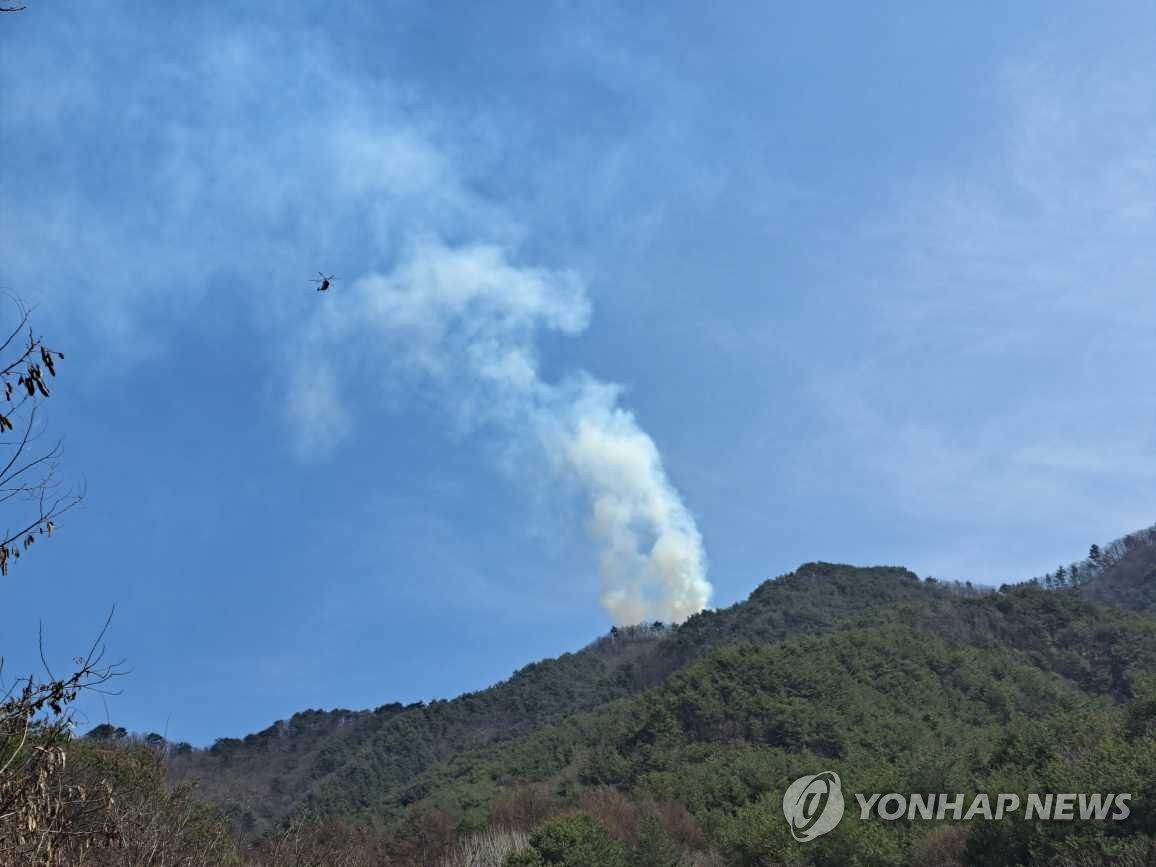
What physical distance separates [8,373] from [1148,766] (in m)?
24.5

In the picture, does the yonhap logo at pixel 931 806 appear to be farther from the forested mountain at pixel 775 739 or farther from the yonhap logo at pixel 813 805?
the forested mountain at pixel 775 739

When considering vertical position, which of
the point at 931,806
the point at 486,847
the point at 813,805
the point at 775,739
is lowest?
the point at 486,847

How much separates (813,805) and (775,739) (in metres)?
21.6

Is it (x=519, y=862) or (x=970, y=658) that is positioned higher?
(x=970, y=658)

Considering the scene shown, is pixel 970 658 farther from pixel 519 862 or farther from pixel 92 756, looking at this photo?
pixel 92 756

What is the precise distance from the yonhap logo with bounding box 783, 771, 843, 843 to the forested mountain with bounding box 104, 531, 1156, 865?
531 mm

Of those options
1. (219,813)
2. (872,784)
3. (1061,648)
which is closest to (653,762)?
(872,784)

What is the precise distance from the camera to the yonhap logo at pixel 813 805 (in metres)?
27.9

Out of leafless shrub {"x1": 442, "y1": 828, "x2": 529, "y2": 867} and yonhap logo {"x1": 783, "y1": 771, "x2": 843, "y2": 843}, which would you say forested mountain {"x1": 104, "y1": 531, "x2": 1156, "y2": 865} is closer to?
yonhap logo {"x1": 783, "y1": 771, "x2": 843, "y2": 843}

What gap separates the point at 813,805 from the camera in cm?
3109

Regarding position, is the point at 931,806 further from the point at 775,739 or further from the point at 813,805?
the point at 775,739

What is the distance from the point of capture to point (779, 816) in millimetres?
29609

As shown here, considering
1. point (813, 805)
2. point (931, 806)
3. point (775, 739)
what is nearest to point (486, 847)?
point (813, 805)

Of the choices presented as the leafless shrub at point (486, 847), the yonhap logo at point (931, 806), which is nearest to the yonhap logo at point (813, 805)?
the yonhap logo at point (931, 806)
